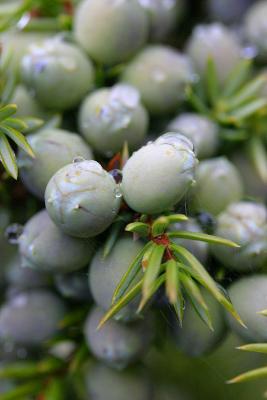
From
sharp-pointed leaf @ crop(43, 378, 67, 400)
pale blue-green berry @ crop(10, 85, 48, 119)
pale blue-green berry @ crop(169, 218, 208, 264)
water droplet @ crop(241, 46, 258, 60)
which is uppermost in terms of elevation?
pale blue-green berry @ crop(10, 85, 48, 119)

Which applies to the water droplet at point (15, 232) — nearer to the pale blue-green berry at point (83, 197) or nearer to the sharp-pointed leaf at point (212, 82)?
the pale blue-green berry at point (83, 197)

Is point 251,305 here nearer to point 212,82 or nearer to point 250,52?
point 212,82

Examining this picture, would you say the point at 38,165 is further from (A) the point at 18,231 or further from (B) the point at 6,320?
(B) the point at 6,320

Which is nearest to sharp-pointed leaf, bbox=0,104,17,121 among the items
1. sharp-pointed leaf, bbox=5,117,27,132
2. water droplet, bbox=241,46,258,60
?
sharp-pointed leaf, bbox=5,117,27,132

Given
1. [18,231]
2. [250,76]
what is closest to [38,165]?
Result: [18,231]

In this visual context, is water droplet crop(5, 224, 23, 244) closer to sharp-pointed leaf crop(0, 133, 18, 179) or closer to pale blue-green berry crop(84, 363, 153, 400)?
sharp-pointed leaf crop(0, 133, 18, 179)

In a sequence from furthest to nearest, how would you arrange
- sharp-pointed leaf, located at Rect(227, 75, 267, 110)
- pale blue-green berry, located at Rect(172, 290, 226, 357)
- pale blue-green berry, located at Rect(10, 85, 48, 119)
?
sharp-pointed leaf, located at Rect(227, 75, 267, 110)
pale blue-green berry, located at Rect(10, 85, 48, 119)
pale blue-green berry, located at Rect(172, 290, 226, 357)

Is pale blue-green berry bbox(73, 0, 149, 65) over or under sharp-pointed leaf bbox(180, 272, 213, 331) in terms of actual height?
over

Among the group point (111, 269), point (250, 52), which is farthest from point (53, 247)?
point (250, 52)
